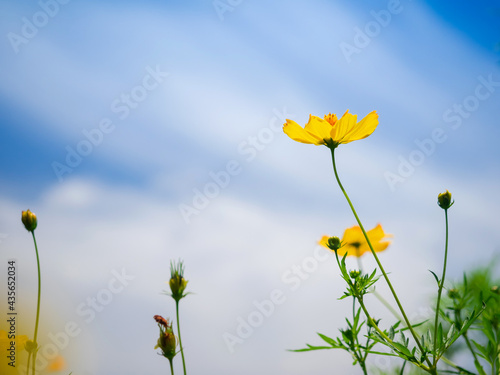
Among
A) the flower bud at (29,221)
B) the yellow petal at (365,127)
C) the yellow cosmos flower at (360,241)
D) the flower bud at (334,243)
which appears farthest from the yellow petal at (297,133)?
the flower bud at (29,221)

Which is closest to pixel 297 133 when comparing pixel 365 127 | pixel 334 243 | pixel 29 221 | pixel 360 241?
pixel 365 127

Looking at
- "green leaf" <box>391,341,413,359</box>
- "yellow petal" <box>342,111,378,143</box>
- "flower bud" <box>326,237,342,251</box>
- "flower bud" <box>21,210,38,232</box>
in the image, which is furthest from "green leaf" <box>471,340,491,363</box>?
"flower bud" <box>21,210,38,232</box>

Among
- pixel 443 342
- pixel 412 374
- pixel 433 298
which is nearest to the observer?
pixel 443 342

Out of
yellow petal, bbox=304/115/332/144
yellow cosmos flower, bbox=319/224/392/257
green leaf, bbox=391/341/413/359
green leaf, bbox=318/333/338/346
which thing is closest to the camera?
green leaf, bbox=391/341/413/359

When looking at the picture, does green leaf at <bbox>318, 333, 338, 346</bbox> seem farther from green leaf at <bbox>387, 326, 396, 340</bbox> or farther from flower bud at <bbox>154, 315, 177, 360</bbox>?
flower bud at <bbox>154, 315, 177, 360</bbox>

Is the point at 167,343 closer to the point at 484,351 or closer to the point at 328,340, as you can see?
the point at 328,340

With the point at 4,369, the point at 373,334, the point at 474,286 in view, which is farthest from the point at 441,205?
the point at 4,369

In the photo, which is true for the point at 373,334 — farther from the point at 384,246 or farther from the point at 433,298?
the point at 433,298

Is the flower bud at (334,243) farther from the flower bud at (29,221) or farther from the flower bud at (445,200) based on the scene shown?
the flower bud at (29,221)
